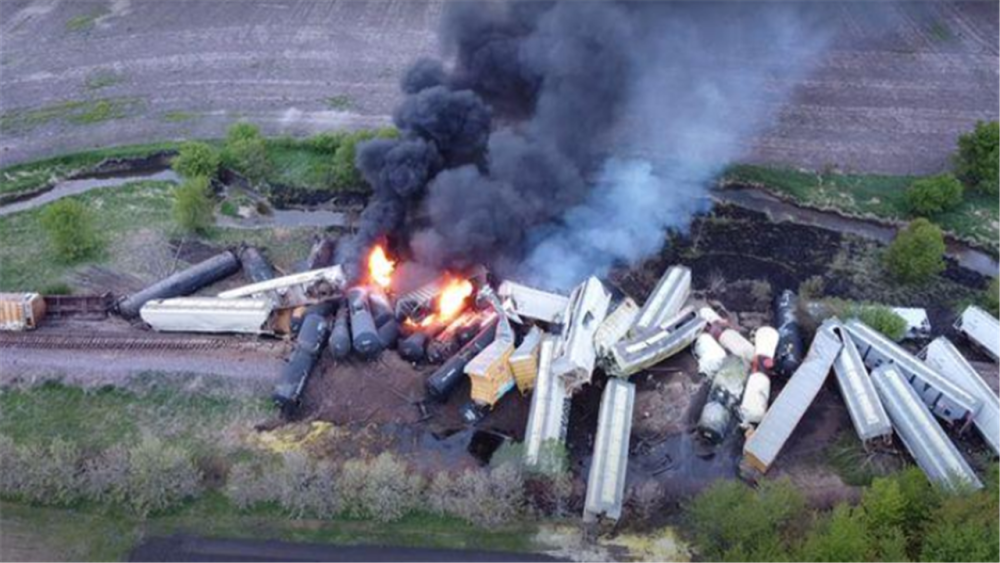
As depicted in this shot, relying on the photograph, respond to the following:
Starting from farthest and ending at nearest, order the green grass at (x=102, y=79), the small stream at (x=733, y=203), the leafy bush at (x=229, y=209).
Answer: the green grass at (x=102, y=79)
the leafy bush at (x=229, y=209)
the small stream at (x=733, y=203)

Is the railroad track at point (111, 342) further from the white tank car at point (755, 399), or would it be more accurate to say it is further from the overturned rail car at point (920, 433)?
the overturned rail car at point (920, 433)

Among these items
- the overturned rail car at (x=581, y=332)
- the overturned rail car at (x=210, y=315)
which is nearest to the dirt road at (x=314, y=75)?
the overturned rail car at (x=210, y=315)

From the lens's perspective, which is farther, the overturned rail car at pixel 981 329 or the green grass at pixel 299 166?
the green grass at pixel 299 166

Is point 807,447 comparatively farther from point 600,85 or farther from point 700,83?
point 700,83

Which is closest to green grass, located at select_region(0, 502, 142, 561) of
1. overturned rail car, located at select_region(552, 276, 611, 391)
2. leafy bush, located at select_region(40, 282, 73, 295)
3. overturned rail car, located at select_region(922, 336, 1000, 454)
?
leafy bush, located at select_region(40, 282, 73, 295)

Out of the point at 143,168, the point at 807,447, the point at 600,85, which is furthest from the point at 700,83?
the point at 143,168

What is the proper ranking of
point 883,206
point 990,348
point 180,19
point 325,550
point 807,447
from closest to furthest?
point 325,550 → point 807,447 → point 990,348 → point 883,206 → point 180,19

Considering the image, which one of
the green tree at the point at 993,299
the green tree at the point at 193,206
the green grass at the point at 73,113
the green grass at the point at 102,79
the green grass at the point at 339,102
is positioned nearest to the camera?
the green tree at the point at 993,299
